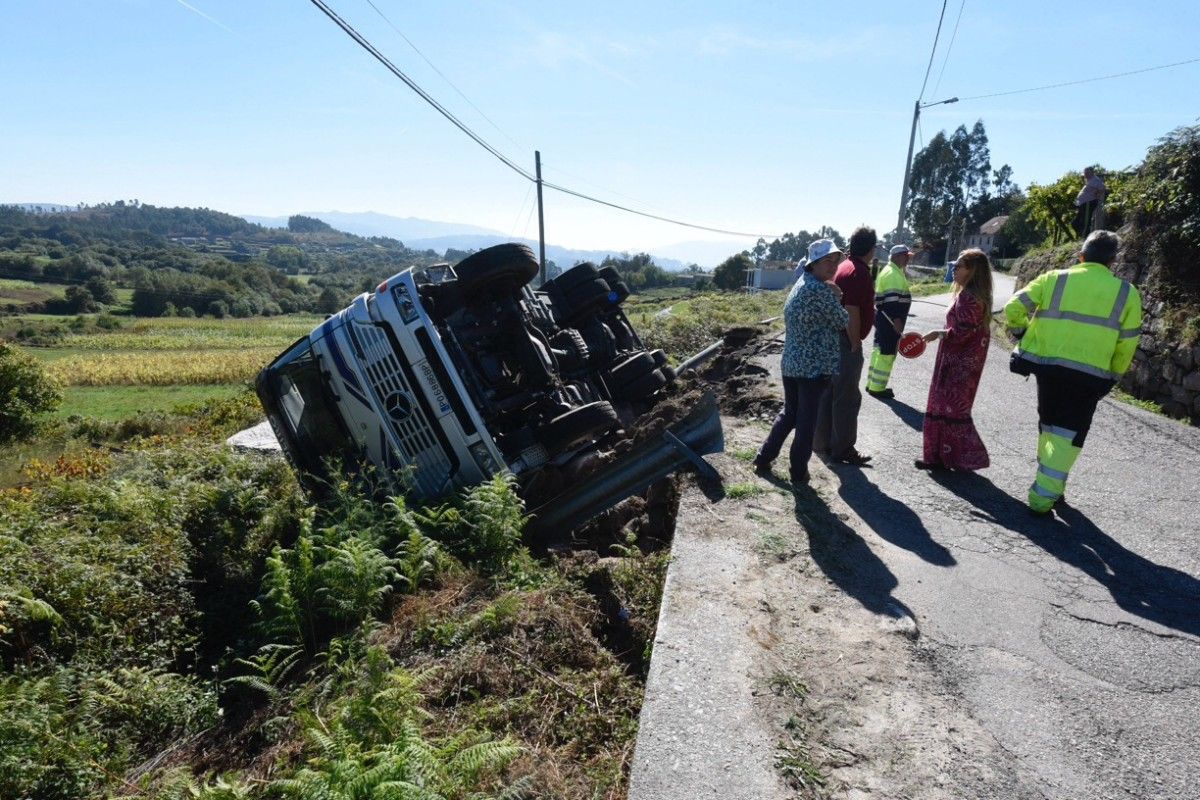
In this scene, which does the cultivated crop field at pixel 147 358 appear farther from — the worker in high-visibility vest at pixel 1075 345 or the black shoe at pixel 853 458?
the worker in high-visibility vest at pixel 1075 345

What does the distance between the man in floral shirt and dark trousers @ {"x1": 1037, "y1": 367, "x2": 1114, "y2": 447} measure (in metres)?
1.40

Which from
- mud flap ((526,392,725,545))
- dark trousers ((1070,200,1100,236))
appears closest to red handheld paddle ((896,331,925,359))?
mud flap ((526,392,725,545))

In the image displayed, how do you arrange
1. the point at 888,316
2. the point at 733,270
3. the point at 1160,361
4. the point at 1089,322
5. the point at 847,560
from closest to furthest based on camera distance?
the point at 847,560 → the point at 1089,322 → the point at 888,316 → the point at 1160,361 → the point at 733,270

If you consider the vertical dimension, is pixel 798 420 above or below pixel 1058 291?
below

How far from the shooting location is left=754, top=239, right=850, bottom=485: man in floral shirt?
4602 millimetres

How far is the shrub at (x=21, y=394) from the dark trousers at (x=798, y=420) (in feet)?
87.2

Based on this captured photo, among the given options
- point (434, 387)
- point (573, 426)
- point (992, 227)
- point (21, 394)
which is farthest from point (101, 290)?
point (992, 227)

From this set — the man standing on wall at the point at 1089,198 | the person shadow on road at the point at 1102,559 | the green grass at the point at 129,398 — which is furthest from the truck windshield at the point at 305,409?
the green grass at the point at 129,398

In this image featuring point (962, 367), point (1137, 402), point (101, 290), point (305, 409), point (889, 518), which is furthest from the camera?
point (101, 290)

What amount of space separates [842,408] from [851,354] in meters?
0.48

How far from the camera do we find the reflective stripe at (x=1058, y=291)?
14.4ft

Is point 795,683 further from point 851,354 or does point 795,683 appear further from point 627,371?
point 627,371

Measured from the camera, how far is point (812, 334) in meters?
4.62

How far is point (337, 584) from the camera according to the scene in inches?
163
